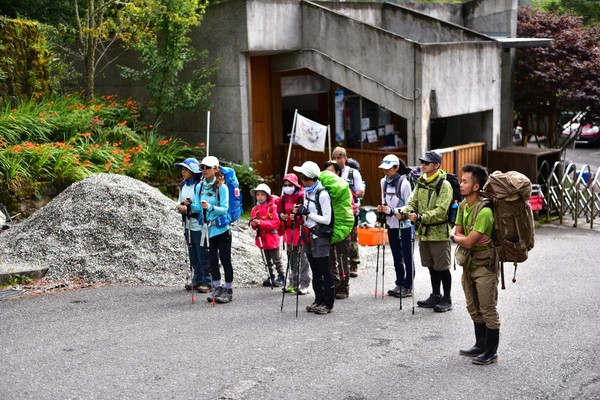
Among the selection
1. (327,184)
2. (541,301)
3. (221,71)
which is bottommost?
(541,301)

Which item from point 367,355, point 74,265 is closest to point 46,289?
point 74,265

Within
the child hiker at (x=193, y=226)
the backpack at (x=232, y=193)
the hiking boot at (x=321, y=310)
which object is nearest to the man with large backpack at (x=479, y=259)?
the hiking boot at (x=321, y=310)

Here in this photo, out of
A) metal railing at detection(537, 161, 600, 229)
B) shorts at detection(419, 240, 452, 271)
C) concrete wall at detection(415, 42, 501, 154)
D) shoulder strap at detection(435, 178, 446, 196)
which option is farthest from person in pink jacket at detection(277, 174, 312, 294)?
metal railing at detection(537, 161, 600, 229)

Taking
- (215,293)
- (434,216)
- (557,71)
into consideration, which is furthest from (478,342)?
(557,71)

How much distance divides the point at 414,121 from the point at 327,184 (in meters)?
7.38

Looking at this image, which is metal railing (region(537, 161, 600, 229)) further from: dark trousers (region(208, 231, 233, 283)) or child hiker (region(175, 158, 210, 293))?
dark trousers (region(208, 231, 233, 283))

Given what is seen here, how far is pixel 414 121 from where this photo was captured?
54.3ft

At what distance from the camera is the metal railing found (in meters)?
17.4

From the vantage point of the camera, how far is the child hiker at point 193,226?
411 inches

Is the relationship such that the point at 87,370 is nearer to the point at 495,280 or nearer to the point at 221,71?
the point at 495,280

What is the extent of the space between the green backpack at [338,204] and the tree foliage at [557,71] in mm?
11983

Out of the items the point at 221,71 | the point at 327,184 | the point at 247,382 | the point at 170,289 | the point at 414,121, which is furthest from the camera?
the point at 221,71

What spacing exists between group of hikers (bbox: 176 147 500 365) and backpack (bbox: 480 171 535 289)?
42.0 inches

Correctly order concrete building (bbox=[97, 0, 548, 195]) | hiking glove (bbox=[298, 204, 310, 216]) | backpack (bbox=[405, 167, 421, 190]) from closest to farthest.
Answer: hiking glove (bbox=[298, 204, 310, 216])
backpack (bbox=[405, 167, 421, 190])
concrete building (bbox=[97, 0, 548, 195])
